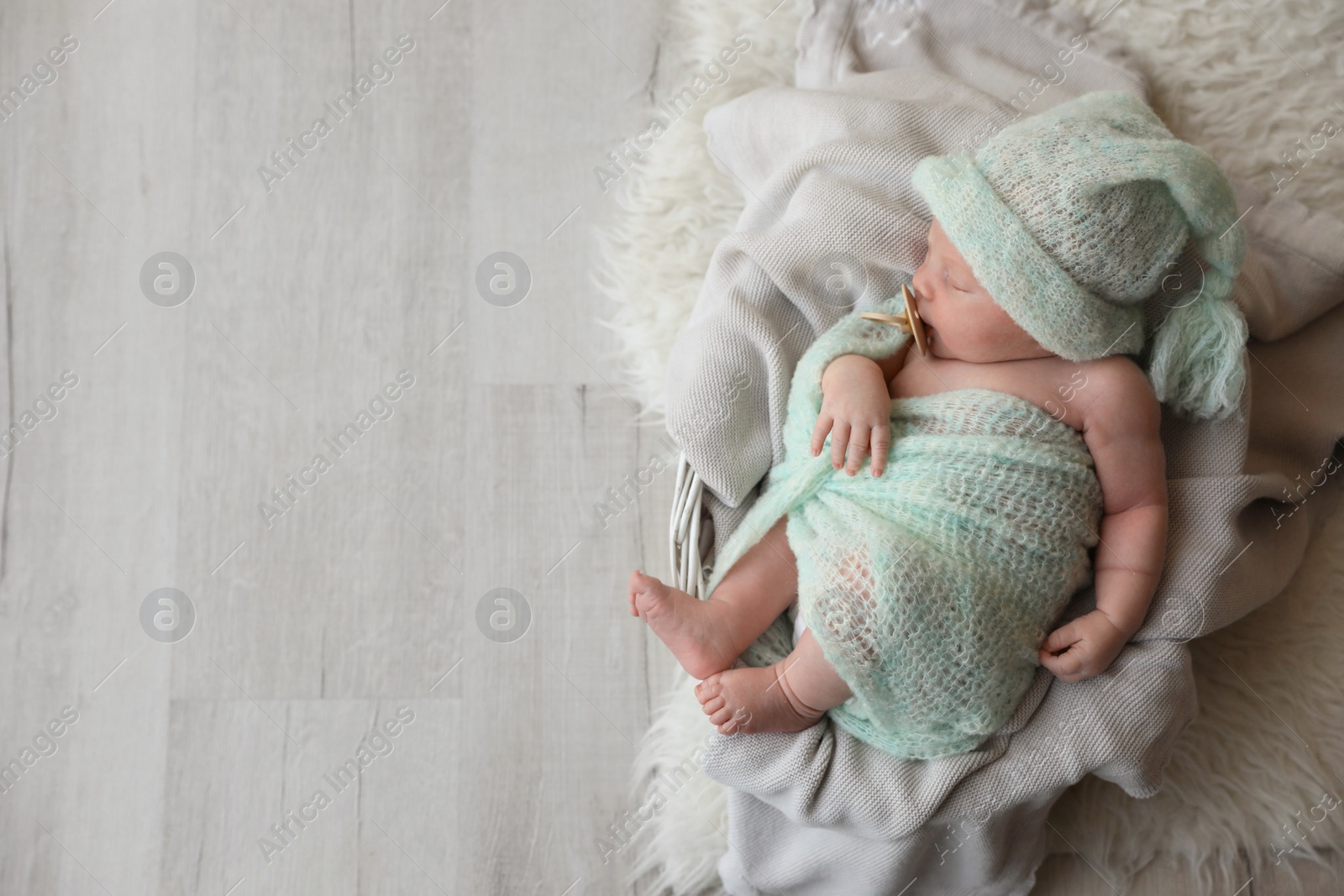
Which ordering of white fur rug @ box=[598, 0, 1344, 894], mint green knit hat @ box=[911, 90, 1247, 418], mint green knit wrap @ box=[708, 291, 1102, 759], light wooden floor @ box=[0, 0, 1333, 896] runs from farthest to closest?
light wooden floor @ box=[0, 0, 1333, 896], white fur rug @ box=[598, 0, 1344, 894], mint green knit wrap @ box=[708, 291, 1102, 759], mint green knit hat @ box=[911, 90, 1247, 418]

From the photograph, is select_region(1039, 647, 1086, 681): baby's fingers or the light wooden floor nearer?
select_region(1039, 647, 1086, 681): baby's fingers

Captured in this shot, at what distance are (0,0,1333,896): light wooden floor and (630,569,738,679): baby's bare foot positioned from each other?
0.30m

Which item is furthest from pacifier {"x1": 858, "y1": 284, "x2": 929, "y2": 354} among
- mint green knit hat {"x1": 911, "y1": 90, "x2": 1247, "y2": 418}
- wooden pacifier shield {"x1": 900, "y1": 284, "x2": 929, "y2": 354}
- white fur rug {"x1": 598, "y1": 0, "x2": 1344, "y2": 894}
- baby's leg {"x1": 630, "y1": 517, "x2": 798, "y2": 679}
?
white fur rug {"x1": 598, "y1": 0, "x2": 1344, "y2": 894}

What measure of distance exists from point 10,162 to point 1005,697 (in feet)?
6.43

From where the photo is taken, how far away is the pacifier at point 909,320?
129 cm

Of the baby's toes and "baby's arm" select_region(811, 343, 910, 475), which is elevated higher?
"baby's arm" select_region(811, 343, 910, 475)

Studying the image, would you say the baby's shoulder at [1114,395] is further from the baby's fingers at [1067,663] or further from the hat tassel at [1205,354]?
the baby's fingers at [1067,663]

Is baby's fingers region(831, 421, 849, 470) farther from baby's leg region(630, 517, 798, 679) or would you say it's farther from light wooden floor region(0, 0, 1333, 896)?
light wooden floor region(0, 0, 1333, 896)

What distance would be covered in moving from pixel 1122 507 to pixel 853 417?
0.40m

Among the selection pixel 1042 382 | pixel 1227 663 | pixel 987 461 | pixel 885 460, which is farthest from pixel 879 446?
pixel 1227 663

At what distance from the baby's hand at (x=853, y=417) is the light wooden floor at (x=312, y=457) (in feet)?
1.51

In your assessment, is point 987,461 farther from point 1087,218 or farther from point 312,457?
point 312,457

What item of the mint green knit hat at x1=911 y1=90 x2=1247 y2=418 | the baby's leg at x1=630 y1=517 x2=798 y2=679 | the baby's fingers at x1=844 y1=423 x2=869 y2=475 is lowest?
the baby's leg at x1=630 y1=517 x2=798 y2=679

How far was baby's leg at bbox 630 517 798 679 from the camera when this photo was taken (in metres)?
1.30
